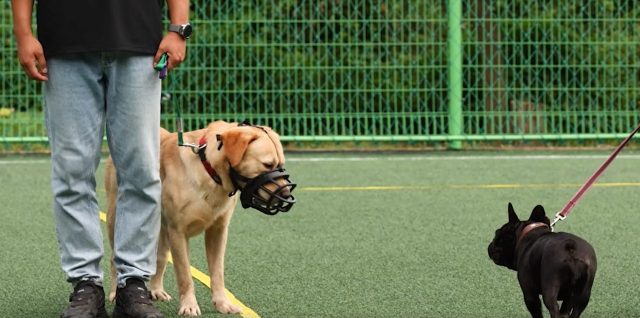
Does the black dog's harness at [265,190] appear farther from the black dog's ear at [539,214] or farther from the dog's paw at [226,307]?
the black dog's ear at [539,214]

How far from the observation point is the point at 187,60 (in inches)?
456

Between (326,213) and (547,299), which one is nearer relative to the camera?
(547,299)

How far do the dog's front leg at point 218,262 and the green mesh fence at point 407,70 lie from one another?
6553 millimetres

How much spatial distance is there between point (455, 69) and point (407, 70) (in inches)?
17.4

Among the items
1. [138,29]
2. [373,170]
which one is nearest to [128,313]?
[138,29]

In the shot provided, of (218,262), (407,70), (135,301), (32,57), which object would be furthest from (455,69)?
(32,57)

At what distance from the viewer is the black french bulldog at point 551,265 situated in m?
4.06

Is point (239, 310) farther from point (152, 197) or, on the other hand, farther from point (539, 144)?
point (539, 144)

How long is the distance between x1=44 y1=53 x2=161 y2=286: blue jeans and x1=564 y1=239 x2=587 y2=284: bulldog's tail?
1512 mm

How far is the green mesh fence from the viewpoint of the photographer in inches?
457

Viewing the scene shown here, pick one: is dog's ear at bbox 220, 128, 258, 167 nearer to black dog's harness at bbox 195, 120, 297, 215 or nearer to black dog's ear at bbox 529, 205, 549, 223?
black dog's harness at bbox 195, 120, 297, 215

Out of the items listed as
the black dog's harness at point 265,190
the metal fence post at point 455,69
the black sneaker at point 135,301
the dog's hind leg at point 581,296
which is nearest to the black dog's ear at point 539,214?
the dog's hind leg at point 581,296

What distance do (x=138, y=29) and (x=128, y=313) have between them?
1.03m

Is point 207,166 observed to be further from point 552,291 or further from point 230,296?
point 552,291
